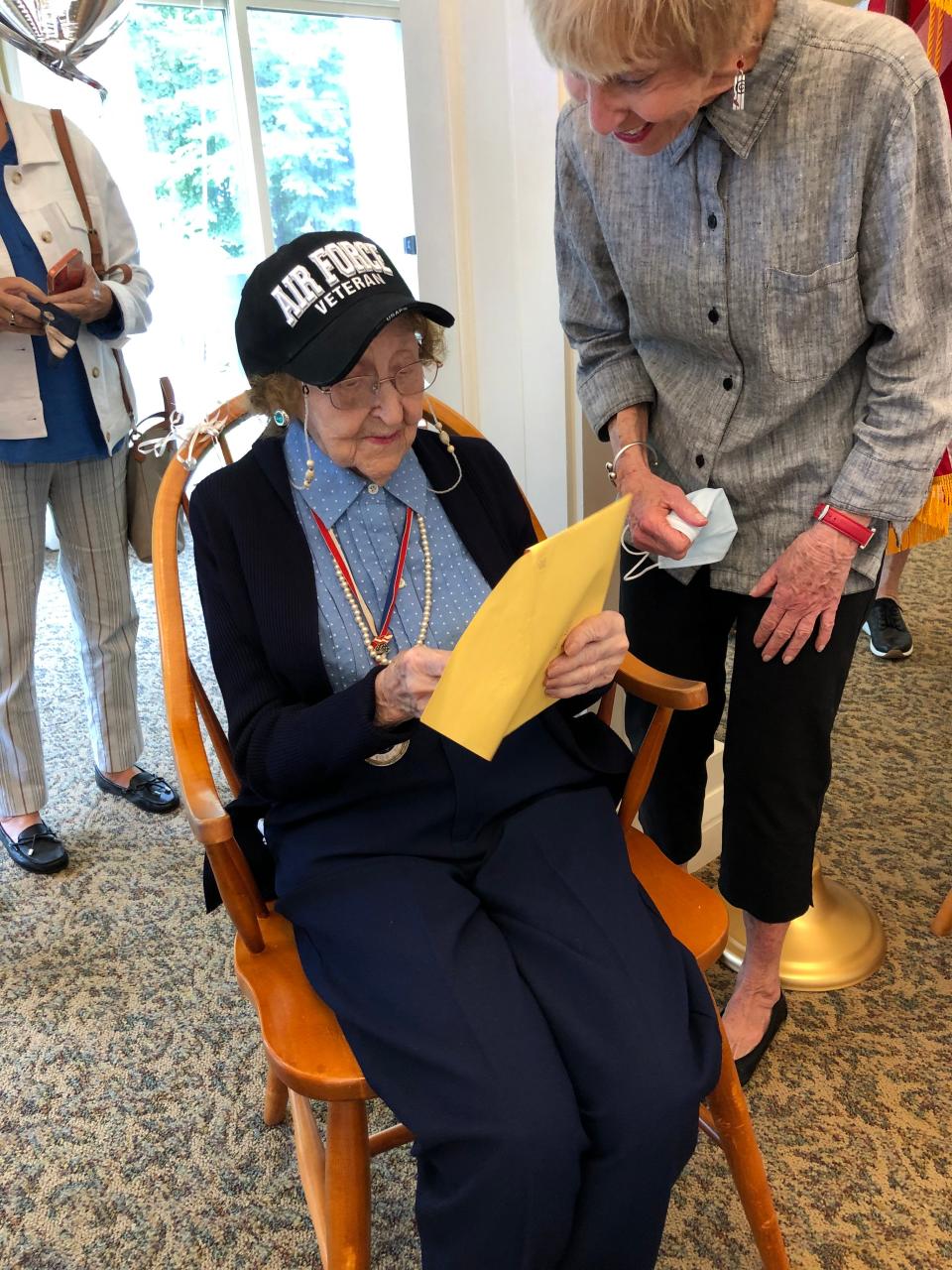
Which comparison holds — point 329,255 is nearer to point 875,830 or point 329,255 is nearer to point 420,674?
point 420,674

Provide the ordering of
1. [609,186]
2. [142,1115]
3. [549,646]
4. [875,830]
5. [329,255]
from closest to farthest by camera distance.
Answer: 1. [549,646]
2. [329,255]
3. [609,186]
4. [142,1115]
5. [875,830]

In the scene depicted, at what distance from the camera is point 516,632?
0.92 m

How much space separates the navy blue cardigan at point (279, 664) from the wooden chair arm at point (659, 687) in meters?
0.08

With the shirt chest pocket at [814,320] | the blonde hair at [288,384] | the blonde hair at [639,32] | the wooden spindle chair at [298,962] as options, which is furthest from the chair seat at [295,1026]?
the blonde hair at [639,32]

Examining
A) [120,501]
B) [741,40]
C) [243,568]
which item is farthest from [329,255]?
[120,501]

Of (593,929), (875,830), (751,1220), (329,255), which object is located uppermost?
(329,255)

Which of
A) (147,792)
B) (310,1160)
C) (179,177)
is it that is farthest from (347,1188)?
(179,177)

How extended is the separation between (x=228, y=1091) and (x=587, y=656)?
100 cm

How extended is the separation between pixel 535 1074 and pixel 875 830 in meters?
1.45

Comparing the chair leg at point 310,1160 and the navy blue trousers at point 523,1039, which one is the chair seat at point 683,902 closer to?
the navy blue trousers at point 523,1039

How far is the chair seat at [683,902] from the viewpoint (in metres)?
1.10

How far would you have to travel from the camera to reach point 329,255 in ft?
3.63

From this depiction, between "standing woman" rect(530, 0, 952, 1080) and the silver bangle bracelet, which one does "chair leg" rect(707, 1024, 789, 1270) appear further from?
the silver bangle bracelet

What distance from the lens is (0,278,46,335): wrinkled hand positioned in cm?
174
